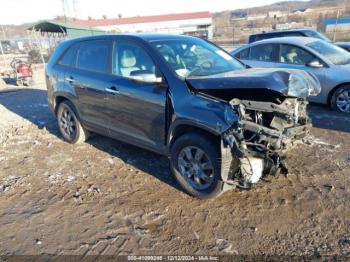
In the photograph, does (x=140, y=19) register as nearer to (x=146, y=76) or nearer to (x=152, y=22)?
(x=152, y=22)

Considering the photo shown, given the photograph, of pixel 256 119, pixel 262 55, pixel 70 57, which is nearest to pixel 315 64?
pixel 262 55

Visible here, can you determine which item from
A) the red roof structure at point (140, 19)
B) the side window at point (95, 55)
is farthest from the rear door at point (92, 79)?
the red roof structure at point (140, 19)

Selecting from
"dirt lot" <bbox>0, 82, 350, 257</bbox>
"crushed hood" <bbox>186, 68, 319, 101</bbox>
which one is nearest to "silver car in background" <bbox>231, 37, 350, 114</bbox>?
"dirt lot" <bbox>0, 82, 350, 257</bbox>

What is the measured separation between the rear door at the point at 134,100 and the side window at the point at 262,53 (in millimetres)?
4489

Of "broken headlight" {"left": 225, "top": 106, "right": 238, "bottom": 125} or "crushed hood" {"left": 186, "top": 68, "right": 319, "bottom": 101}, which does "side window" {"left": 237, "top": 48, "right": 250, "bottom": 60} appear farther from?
"broken headlight" {"left": 225, "top": 106, "right": 238, "bottom": 125}

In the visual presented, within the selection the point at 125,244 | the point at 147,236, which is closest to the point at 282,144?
the point at 147,236

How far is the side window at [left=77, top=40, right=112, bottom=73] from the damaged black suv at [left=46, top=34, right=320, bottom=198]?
15mm

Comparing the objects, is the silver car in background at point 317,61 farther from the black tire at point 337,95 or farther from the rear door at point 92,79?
the rear door at point 92,79

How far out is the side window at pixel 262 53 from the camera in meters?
7.61

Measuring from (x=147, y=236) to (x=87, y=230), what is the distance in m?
Answer: 0.67

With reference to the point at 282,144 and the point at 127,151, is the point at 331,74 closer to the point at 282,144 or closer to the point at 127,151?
the point at 282,144

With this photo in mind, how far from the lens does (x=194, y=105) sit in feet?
11.5

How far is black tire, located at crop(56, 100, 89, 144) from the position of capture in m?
5.57

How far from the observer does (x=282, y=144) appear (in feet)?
10.9
